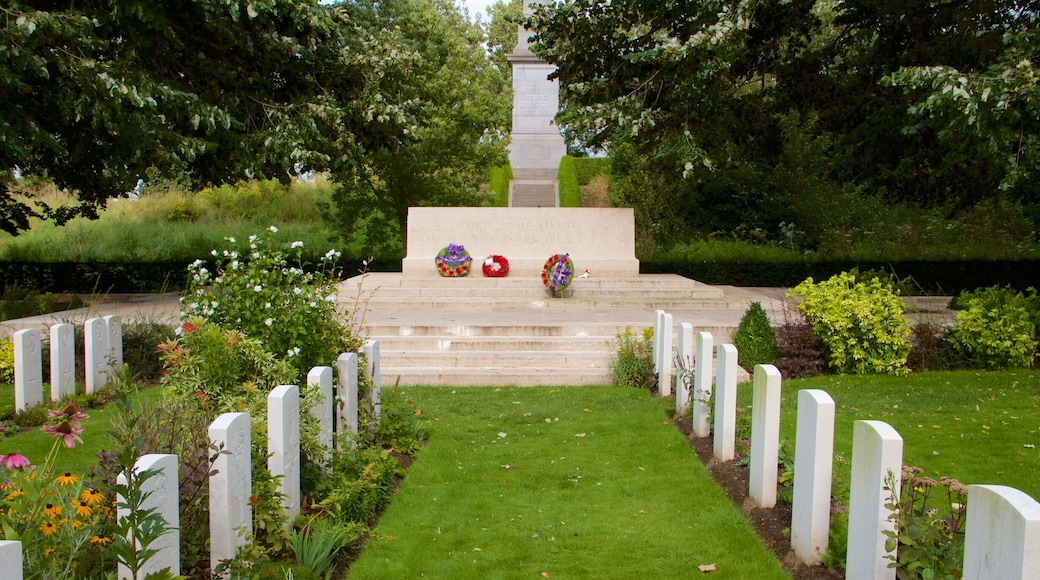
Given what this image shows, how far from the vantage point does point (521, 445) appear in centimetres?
689

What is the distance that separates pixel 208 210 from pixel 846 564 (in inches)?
1199

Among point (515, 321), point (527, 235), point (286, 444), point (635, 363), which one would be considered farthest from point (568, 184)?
point (286, 444)

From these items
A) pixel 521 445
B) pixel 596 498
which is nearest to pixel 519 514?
pixel 596 498

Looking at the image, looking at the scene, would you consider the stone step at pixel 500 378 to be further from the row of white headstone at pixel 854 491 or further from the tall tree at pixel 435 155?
the tall tree at pixel 435 155

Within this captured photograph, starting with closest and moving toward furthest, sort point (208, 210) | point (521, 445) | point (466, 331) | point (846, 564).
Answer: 1. point (846, 564)
2. point (521, 445)
3. point (466, 331)
4. point (208, 210)

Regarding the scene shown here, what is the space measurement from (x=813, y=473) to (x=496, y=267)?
12.0m

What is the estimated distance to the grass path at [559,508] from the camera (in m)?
4.39

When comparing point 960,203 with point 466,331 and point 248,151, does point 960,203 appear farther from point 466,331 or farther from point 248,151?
point 248,151

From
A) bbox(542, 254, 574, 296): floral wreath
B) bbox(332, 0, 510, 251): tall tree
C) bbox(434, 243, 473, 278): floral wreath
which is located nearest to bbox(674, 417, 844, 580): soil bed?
bbox(542, 254, 574, 296): floral wreath

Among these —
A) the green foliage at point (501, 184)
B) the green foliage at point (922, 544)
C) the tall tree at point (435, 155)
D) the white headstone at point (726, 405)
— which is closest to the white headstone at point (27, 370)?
the white headstone at point (726, 405)

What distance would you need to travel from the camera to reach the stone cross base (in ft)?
54.7

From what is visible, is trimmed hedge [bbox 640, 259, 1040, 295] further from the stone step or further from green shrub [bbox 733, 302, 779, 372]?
the stone step

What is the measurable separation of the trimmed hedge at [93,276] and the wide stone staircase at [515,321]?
5.81 m

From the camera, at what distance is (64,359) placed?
8227 millimetres
